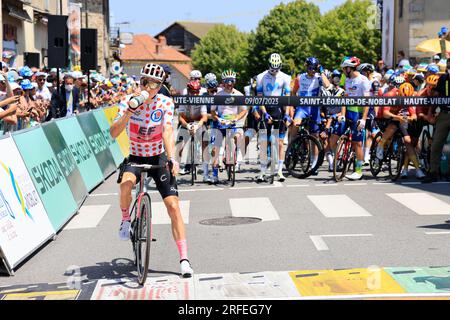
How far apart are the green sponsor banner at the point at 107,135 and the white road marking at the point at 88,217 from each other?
18.0ft

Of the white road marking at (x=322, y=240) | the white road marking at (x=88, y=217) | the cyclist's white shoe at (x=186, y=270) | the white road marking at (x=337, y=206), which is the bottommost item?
the white road marking at (x=88, y=217)

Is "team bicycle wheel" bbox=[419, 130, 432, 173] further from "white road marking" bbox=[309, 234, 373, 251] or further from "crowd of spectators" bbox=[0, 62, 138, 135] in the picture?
"white road marking" bbox=[309, 234, 373, 251]

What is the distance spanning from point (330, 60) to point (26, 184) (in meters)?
91.4

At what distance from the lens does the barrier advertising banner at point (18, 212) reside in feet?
30.7

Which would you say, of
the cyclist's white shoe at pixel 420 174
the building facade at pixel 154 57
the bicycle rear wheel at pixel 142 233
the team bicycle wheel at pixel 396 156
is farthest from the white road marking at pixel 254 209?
the building facade at pixel 154 57

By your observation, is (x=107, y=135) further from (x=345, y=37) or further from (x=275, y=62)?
(x=345, y=37)

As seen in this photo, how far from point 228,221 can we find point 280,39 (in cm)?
10453

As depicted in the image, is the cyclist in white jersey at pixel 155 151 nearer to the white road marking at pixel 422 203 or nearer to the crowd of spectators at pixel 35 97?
the white road marking at pixel 422 203

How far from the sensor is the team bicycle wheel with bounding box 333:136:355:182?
16359 mm

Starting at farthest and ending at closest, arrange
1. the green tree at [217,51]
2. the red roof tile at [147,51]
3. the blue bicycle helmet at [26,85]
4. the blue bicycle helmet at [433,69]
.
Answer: the red roof tile at [147,51] < the green tree at [217,51] < the blue bicycle helmet at [26,85] < the blue bicycle helmet at [433,69]

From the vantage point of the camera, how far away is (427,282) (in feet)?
26.4

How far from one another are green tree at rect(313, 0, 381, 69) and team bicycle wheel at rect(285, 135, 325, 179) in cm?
8068
